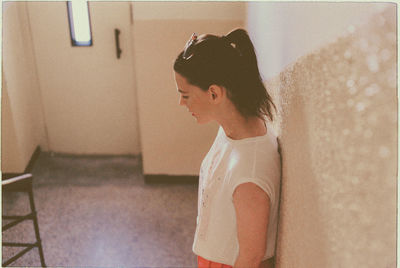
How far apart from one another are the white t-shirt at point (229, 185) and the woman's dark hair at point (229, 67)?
12 centimetres

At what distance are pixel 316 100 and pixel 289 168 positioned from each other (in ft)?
0.97

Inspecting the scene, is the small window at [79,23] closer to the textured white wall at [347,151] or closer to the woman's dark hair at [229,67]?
the woman's dark hair at [229,67]

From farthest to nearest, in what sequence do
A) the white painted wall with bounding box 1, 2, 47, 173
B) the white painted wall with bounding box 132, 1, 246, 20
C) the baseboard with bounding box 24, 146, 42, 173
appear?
the baseboard with bounding box 24, 146, 42, 173 < the white painted wall with bounding box 1, 2, 47, 173 < the white painted wall with bounding box 132, 1, 246, 20

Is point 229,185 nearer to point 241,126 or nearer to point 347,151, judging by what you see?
point 241,126

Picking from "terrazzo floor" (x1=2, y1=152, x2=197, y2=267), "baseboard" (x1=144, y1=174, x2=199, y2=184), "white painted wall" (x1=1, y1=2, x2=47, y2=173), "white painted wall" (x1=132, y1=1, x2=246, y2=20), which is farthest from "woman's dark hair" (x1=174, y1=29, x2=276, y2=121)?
"white painted wall" (x1=1, y1=2, x2=47, y2=173)

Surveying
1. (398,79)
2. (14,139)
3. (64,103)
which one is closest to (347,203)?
(398,79)

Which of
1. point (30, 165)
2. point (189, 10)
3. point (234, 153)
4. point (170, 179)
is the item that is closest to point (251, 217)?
point (234, 153)

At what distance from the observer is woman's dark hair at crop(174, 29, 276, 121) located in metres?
1.04

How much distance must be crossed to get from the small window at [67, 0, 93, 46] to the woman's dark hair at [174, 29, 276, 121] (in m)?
2.91

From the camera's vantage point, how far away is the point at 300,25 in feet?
3.28

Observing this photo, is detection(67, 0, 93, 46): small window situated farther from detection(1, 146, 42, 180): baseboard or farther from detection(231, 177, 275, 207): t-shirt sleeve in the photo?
detection(231, 177, 275, 207): t-shirt sleeve

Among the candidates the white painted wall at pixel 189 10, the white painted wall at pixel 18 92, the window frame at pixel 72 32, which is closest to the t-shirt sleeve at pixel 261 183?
the white painted wall at pixel 189 10

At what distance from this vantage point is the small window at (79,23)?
362cm

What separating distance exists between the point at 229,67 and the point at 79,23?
3.08m
